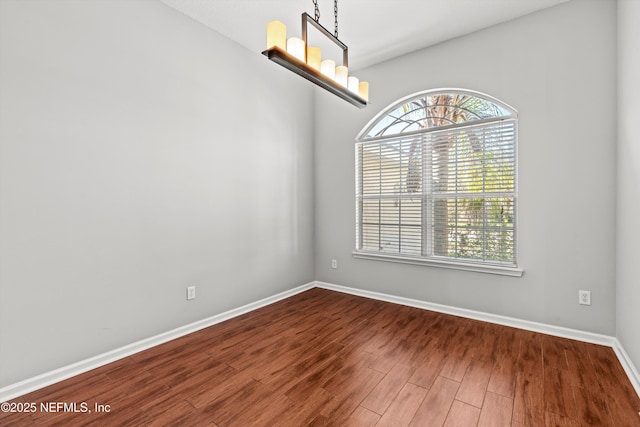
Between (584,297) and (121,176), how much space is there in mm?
4111

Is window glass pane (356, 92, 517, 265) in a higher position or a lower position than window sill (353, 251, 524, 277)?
higher

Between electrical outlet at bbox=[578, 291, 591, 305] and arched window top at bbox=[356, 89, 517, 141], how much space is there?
1.75 metres

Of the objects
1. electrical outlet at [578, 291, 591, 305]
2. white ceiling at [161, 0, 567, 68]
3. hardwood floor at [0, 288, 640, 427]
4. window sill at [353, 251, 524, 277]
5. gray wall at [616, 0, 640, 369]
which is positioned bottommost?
hardwood floor at [0, 288, 640, 427]

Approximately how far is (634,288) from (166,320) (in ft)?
12.1

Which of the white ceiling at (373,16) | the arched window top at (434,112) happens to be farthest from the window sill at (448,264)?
the white ceiling at (373,16)

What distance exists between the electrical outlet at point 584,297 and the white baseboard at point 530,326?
0.86 ft

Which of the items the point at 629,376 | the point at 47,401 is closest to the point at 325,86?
the point at 47,401

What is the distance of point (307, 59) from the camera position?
198cm

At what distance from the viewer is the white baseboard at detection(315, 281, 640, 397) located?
2124 millimetres

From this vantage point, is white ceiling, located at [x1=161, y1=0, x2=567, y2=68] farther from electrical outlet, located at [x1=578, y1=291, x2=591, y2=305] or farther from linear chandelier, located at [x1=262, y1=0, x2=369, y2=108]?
electrical outlet, located at [x1=578, y1=291, x2=591, y2=305]

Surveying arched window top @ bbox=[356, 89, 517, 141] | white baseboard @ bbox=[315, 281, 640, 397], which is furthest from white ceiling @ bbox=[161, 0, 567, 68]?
white baseboard @ bbox=[315, 281, 640, 397]

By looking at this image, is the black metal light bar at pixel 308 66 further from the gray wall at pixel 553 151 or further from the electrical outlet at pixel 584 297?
the electrical outlet at pixel 584 297

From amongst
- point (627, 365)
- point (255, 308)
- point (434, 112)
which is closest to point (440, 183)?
point (434, 112)

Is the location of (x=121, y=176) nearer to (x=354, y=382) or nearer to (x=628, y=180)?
(x=354, y=382)
